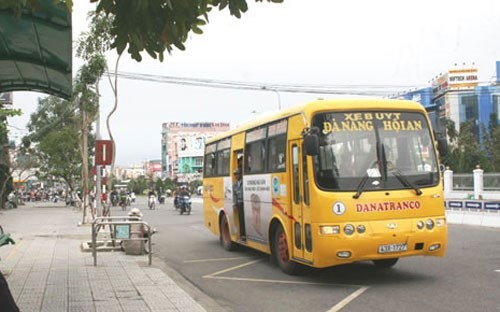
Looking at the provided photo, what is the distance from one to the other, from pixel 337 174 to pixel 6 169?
42379 millimetres

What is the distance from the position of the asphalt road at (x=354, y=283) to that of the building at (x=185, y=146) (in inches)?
4323

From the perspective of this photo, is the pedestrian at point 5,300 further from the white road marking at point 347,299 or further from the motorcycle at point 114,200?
the motorcycle at point 114,200

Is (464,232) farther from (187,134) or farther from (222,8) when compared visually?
(187,134)

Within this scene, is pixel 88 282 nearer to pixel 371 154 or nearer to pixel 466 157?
pixel 371 154

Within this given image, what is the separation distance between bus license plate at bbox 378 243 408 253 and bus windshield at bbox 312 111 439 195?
894mm

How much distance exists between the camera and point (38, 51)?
9070 millimetres

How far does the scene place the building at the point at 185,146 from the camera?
130875 mm

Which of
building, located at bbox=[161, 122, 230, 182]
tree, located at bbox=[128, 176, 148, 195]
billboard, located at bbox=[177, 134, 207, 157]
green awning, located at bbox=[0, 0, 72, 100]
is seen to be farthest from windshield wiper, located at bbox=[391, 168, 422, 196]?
billboard, located at bbox=[177, 134, 207, 157]

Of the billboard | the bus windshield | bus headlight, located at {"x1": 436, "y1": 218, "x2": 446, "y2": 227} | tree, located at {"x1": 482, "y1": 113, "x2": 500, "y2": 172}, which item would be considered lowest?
bus headlight, located at {"x1": 436, "y1": 218, "x2": 446, "y2": 227}

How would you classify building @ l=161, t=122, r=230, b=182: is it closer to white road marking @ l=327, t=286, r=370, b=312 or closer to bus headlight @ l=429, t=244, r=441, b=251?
bus headlight @ l=429, t=244, r=441, b=251

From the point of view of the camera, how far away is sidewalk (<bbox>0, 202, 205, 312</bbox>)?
7.71 m

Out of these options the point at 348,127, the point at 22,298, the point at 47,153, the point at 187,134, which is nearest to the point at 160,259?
the point at 22,298

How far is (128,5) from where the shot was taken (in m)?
4.61

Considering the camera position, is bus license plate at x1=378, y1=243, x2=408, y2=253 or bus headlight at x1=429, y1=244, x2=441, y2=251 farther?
bus headlight at x1=429, y1=244, x2=441, y2=251
